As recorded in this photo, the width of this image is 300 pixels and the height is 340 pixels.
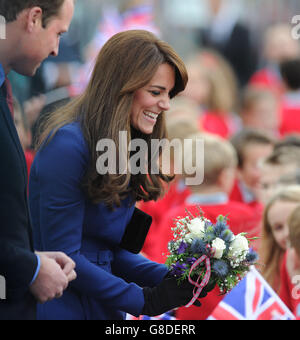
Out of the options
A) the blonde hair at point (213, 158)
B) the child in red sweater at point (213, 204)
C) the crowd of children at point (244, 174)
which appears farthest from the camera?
the blonde hair at point (213, 158)

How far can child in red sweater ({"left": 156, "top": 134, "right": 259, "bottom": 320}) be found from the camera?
3.94m

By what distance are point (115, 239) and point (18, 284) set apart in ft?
2.00

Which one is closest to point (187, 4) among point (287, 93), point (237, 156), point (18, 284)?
point (287, 93)

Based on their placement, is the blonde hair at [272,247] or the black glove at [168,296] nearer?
the black glove at [168,296]

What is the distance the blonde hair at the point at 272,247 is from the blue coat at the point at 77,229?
1.43 m

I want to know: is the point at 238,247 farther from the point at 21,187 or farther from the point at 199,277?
the point at 21,187

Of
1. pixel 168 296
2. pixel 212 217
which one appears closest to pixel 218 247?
pixel 168 296

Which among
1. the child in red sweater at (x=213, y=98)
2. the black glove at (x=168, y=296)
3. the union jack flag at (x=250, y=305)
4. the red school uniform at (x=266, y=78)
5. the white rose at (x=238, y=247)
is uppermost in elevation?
the white rose at (x=238, y=247)

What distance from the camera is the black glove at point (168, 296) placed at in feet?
9.01

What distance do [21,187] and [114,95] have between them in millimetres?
612

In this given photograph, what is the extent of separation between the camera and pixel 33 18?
2.47 meters

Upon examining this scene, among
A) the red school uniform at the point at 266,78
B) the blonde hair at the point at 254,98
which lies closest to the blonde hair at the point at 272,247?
the blonde hair at the point at 254,98

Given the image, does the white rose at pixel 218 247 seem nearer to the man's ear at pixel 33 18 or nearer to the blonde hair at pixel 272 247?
the man's ear at pixel 33 18

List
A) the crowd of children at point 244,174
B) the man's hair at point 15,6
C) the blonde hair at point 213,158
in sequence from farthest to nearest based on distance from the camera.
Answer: the blonde hair at point 213,158 → the crowd of children at point 244,174 → the man's hair at point 15,6
